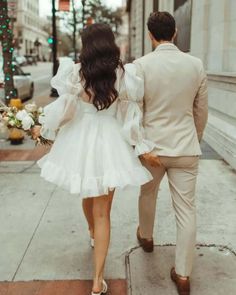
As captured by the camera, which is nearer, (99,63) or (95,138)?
(99,63)

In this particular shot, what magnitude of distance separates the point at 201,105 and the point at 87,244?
1768 mm

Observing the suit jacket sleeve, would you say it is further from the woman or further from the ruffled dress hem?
the ruffled dress hem

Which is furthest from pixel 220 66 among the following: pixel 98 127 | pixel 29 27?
pixel 29 27

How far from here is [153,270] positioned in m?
3.71

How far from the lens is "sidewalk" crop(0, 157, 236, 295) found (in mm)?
3521

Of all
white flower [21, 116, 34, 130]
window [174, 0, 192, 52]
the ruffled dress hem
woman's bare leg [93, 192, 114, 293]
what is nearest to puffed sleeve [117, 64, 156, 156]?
the ruffled dress hem

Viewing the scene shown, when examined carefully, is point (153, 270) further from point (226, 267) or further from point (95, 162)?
point (95, 162)

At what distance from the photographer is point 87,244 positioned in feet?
13.9

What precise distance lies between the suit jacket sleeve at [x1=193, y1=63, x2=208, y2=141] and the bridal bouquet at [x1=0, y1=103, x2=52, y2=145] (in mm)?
1273

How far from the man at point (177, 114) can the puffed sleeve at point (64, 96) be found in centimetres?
47

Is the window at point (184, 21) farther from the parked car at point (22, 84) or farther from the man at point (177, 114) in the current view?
the man at point (177, 114)

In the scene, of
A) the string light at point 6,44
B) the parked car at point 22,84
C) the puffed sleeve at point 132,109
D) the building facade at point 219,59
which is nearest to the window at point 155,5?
the parked car at point 22,84

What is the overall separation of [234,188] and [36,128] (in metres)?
3.29

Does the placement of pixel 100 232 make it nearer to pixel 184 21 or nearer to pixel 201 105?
pixel 201 105
